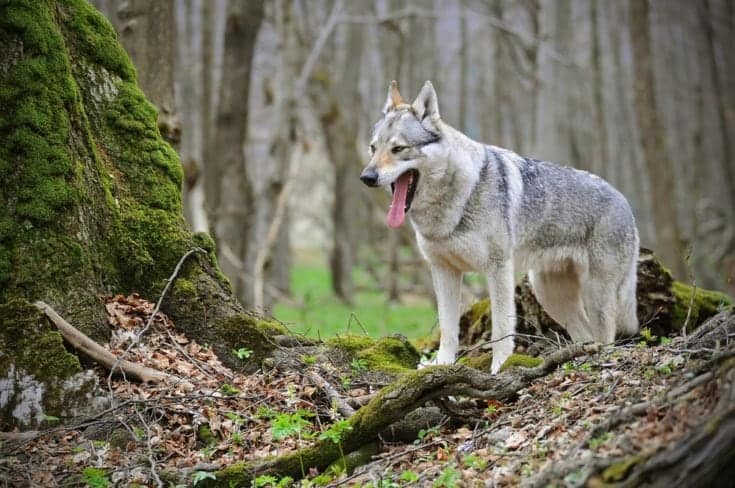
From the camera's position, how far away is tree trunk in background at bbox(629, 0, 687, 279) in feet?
47.9

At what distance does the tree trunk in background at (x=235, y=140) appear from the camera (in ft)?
38.8

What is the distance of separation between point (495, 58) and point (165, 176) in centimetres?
2533

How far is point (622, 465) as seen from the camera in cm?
338

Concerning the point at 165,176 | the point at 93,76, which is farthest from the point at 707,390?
the point at 93,76

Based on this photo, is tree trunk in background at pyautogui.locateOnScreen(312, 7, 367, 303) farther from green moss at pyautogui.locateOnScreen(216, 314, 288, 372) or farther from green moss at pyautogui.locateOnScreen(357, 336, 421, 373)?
green moss at pyautogui.locateOnScreen(216, 314, 288, 372)

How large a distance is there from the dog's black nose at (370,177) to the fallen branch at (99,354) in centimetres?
A: 218

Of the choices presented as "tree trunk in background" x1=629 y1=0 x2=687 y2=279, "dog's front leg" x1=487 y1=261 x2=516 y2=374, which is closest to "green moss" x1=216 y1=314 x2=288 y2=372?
"dog's front leg" x1=487 y1=261 x2=516 y2=374

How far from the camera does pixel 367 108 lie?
108 ft

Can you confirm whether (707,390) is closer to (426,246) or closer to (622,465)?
(622,465)

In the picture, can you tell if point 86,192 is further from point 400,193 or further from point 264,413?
point 400,193

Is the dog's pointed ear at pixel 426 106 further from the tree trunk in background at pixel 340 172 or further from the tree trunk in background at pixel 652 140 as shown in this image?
the tree trunk in background at pixel 340 172

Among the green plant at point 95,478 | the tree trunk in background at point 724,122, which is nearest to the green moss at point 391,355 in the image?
the green plant at point 95,478

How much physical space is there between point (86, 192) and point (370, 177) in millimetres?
2197

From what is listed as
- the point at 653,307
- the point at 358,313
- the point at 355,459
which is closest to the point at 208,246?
the point at 355,459
